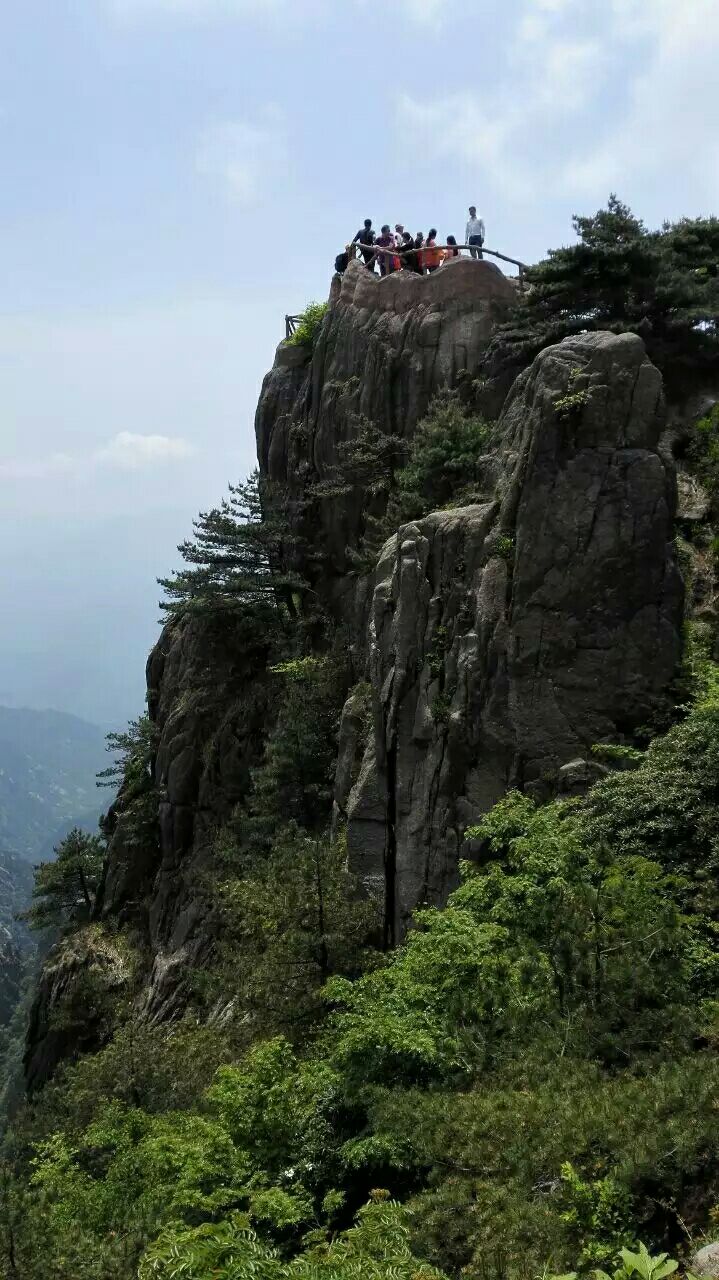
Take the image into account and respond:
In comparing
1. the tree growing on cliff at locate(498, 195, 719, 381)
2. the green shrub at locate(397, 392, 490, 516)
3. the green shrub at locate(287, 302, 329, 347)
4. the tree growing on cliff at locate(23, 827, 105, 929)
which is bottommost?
the tree growing on cliff at locate(23, 827, 105, 929)

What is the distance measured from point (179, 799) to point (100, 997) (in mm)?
6480

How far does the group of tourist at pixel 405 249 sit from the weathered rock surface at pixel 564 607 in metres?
10.9

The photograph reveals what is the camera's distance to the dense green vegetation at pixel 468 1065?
546 centimetres

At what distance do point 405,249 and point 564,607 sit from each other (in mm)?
16622

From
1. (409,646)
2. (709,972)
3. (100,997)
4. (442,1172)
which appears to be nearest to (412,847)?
(409,646)

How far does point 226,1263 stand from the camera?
541 cm

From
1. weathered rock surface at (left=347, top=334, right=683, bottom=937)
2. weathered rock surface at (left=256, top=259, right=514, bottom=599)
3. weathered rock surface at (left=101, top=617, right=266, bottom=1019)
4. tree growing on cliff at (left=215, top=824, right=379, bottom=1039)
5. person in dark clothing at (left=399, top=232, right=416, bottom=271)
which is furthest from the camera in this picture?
person in dark clothing at (left=399, top=232, right=416, bottom=271)

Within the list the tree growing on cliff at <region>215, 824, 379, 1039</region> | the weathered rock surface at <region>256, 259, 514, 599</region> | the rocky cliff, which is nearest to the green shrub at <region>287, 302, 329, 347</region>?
the weathered rock surface at <region>256, 259, 514, 599</region>

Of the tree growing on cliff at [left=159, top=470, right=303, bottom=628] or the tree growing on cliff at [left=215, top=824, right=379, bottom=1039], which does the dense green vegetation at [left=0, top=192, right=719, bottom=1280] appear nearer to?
the tree growing on cliff at [left=215, top=824, right=379, bottom=1039]

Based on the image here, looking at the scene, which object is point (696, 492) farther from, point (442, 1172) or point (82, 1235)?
point (82, 1235)

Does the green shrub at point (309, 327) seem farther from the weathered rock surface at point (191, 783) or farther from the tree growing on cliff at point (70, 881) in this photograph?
the tree growing on cliff at point (70, 881)

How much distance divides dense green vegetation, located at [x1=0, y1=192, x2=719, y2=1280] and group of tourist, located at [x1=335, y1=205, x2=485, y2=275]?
5.48 meters

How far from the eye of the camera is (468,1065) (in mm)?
7938

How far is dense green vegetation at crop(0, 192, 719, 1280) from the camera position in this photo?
5.46 metres
